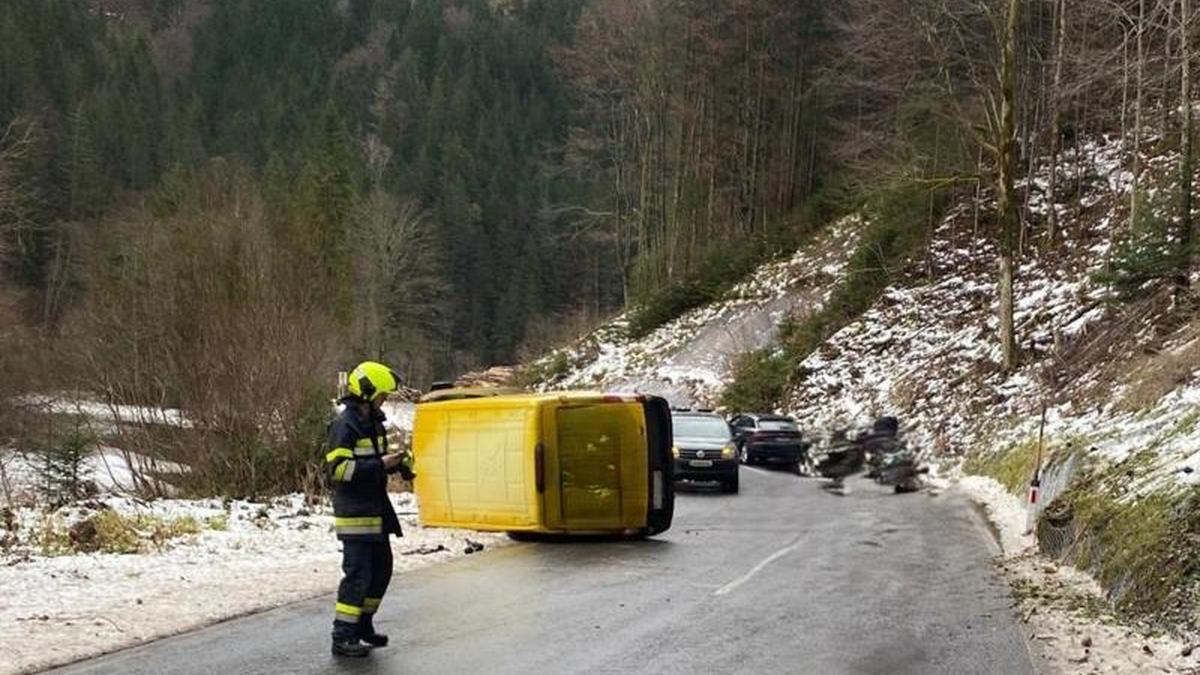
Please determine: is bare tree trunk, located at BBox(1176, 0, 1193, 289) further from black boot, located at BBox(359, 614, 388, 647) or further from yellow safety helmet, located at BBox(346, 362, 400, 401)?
black boot, located at BBox(359, 614, 388, 647)

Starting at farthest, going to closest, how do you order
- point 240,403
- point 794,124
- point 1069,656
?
point 794,124 < point 240,403 < point 1069,656

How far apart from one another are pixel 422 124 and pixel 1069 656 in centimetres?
11389

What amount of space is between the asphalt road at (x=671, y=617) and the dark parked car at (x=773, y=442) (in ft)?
55.5

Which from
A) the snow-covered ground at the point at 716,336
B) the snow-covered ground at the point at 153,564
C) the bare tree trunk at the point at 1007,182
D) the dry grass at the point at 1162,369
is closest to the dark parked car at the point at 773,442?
the bare tree trunk at the point at 1007,182

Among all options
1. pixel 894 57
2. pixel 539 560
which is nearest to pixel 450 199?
pixel 894 57

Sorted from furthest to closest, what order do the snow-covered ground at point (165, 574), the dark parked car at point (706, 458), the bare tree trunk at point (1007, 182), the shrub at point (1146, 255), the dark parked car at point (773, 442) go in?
the dark parked car at point (773, 442), the bare tree trunk at point (1007, 182), the dark parked car at point (706, 458), the shrub at point (1146, 255), the snow-covered ground at point (165, 574)

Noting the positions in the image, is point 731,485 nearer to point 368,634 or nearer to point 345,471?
point 368,634

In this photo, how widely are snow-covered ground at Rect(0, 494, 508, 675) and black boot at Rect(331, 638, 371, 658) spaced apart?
5.02 feet

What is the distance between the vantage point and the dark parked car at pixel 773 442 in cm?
3300

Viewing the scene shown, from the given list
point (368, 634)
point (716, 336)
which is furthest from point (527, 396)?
point (716, 336)

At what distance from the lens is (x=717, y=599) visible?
10922mm

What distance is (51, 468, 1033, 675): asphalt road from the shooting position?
8.19m

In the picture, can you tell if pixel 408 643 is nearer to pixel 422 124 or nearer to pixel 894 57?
→ pixel 894 57

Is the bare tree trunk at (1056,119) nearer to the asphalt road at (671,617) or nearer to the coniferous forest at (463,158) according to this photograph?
the coniferous forest at (463,158)
